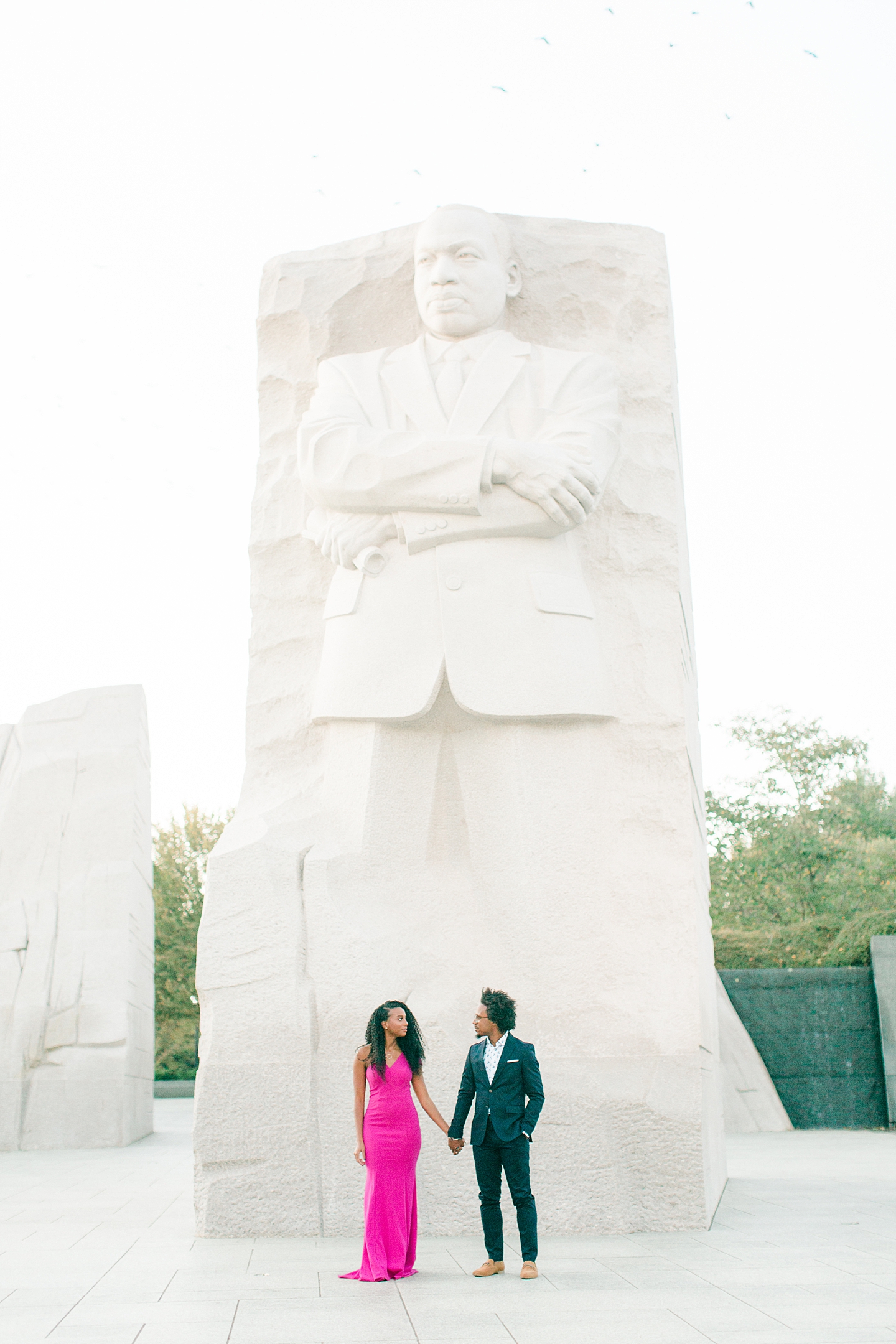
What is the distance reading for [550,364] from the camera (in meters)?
5.95

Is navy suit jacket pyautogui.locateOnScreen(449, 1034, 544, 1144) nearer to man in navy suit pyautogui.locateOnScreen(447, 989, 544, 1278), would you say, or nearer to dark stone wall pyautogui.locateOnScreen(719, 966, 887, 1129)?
man in navy suit pyautogui.locateOnScreen(447, 989, 544, 1278)

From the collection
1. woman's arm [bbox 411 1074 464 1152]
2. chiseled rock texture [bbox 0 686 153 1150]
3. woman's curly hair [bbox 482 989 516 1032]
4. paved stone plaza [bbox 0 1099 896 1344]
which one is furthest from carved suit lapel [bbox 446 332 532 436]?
chiseled rock texture [bbox 0 686 153 1150]

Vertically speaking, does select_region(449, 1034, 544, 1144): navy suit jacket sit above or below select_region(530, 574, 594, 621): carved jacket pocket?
below

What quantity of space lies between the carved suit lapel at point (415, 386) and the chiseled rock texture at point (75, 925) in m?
5.58

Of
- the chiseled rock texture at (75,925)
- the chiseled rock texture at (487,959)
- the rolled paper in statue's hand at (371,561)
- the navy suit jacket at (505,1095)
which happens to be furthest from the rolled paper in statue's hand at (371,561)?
the chiseled rock texture at (75,925)

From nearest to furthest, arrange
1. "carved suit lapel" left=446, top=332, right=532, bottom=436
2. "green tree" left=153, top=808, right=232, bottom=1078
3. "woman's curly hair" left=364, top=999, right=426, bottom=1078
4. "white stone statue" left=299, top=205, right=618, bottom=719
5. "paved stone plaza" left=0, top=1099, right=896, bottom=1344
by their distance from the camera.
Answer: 1. "paved stone plaza" left=0, top=1099, right=896, bottom=1344
2. "woman's curly hair" left=364, top=999, right=426, bottom=1078
3. "white stone statue" left=299, top=205, right=618, bottom=719
4. "carved suit lapel" left=446, top=332, right=532, bottom=436
5. "green tree" left=153, top=808, right=232, bottom=1078

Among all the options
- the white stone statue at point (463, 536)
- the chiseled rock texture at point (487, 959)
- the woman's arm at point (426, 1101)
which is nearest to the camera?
the woman's arm at point (426, 1101)

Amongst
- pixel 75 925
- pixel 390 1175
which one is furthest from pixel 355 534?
pixel 75 925

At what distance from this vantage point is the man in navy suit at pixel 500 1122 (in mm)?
4062

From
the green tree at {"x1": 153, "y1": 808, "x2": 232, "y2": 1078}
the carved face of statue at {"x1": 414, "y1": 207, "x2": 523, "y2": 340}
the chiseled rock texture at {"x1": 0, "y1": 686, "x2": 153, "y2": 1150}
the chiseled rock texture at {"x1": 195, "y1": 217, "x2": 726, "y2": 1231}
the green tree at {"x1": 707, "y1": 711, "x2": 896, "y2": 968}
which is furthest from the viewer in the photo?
the green tree at {"x1": 153, "y1": 808, "x2": 232, "y2": 1078}

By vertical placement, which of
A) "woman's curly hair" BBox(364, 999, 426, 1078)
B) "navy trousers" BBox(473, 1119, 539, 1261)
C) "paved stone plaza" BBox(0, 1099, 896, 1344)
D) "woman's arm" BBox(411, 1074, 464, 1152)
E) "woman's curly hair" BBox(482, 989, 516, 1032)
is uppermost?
"woman's curly hair" BBox(482, 989, 516, 1032)

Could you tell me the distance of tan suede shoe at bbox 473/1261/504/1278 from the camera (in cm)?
407

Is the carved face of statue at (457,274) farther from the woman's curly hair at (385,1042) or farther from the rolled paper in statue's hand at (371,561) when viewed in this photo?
the woman's curly hair at (385,1042)

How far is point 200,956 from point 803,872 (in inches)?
572
